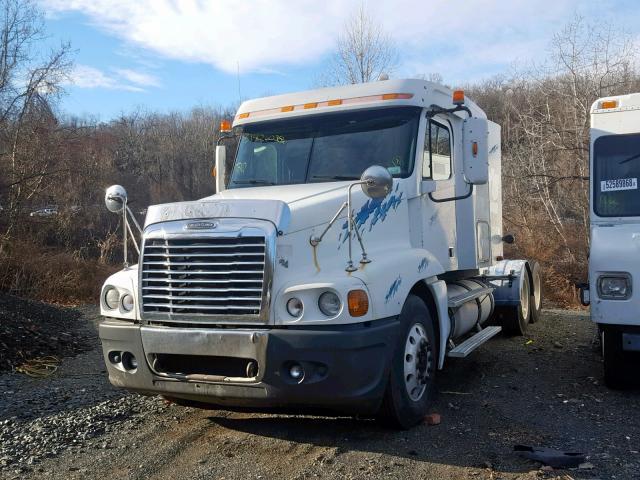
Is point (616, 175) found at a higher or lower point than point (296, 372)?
higher

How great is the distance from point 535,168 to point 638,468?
1380cm

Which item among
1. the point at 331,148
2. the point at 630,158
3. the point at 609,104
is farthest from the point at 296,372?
the point at 609,104

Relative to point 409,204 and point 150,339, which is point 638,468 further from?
point 150,339

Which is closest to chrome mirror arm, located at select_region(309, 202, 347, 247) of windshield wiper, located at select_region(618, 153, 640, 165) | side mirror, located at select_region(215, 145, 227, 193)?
side mirror, located at select_region(215, 145, 227, 193)

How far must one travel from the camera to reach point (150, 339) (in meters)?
4.51

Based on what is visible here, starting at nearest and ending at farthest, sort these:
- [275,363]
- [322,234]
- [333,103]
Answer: [275,363] → [322,234] → [333,103]

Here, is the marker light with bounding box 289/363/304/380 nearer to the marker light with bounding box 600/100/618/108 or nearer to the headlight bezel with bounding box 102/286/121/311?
the headlight bezel with bounding box 102/286/121/311

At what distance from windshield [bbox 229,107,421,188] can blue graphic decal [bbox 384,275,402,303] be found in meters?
1.26

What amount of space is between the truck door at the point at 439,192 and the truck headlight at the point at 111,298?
280 cm

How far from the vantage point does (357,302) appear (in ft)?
13.8

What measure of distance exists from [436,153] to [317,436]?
2986 mm

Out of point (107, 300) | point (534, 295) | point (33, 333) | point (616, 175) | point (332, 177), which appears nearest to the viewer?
point (107, 300)

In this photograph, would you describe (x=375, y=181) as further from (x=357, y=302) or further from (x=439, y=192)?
(x=439, y=192)

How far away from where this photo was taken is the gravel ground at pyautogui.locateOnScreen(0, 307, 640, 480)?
4203 mm
